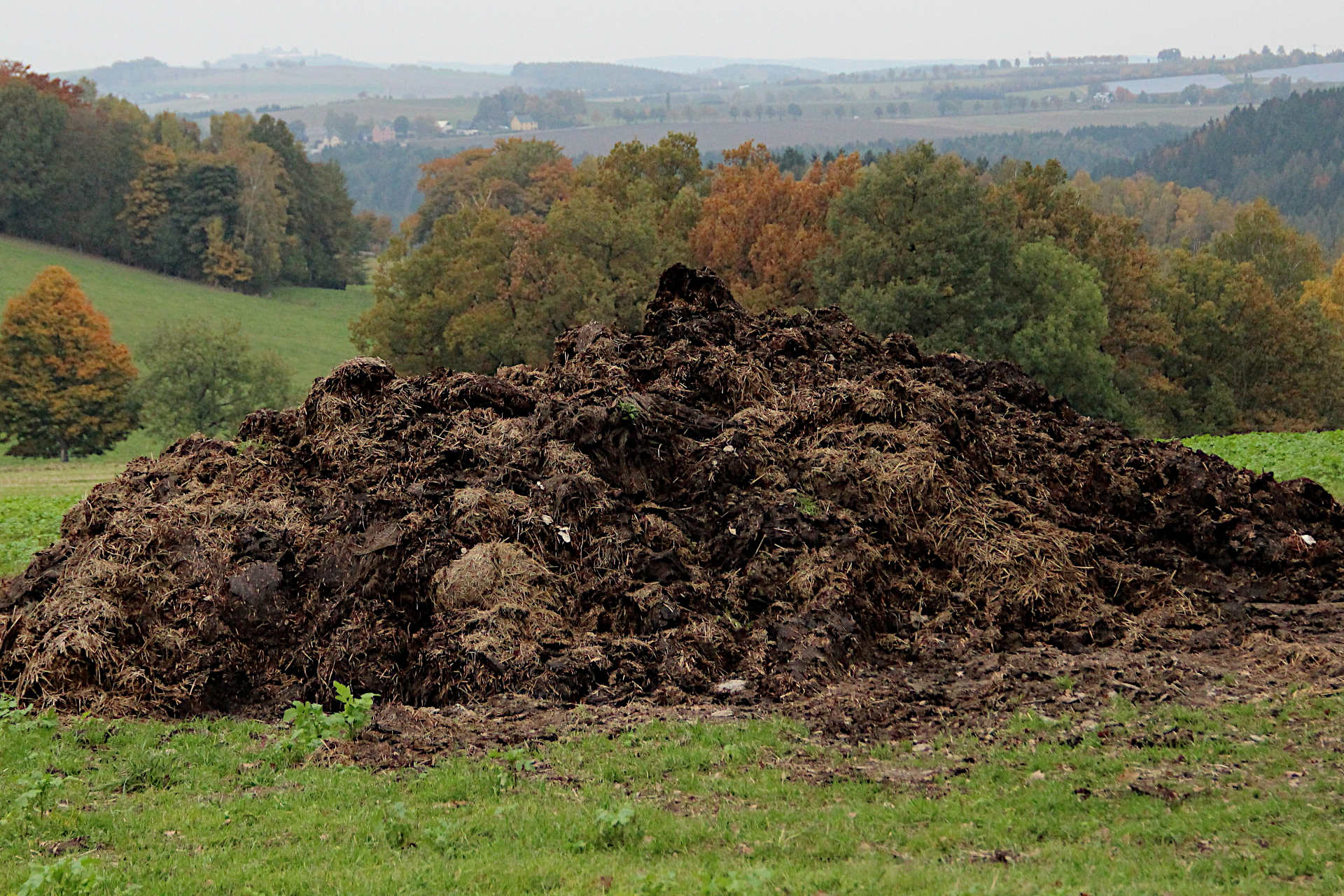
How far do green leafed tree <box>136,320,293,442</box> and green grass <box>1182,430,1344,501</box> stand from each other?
4176cm

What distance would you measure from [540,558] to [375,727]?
8.35ft

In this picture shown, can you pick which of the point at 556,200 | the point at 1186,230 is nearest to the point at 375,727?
the point at 556,200

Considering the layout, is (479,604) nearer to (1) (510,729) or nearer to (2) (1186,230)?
(1) (510,729)

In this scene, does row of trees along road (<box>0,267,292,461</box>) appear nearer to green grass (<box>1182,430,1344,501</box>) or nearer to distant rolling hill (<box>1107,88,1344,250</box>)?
green grass (<box>1182,430,1344,501</box>)

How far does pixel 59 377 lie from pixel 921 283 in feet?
130

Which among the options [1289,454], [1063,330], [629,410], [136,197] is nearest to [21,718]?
[629,410]

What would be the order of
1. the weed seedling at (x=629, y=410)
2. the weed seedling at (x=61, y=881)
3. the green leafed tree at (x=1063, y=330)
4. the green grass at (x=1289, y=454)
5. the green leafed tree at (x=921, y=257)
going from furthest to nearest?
the green leafed tree at (x=921, y=257) < the green leafed tree at (x=1063, y=330) < the green grass at (x=1289, y=454) < the weed seedling at (x=629, y=410) < the weed seedling at (x=61, y=881)

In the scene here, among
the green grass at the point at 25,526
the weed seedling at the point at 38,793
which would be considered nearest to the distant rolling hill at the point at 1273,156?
the green grass at the point at 25,526

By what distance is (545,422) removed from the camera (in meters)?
12.3

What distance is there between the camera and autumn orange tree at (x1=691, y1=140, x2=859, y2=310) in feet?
148

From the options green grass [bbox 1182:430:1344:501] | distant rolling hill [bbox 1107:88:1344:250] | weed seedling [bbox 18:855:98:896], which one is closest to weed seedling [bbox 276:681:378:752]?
weed seedling [bbox 18:855:98:896]

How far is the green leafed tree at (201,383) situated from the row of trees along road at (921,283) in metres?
6.54

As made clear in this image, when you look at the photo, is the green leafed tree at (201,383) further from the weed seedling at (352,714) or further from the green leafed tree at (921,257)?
the weed seedling at (352,714)

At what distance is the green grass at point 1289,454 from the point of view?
1986 cm
